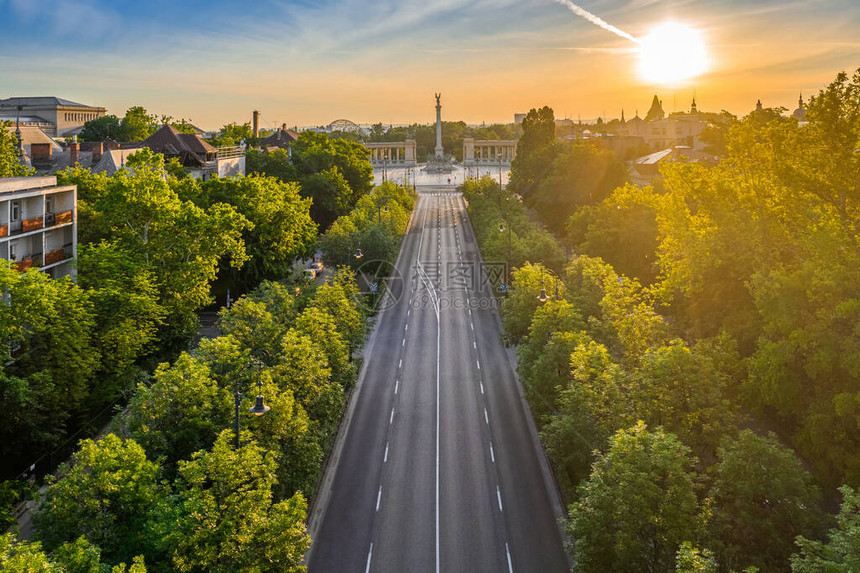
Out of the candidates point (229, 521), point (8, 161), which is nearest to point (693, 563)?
point (229, 521)

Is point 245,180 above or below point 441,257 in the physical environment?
above

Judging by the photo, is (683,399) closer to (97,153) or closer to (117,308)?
(117,308)

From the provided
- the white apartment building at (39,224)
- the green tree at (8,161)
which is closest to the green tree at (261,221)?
the white apartment building at (39,224)

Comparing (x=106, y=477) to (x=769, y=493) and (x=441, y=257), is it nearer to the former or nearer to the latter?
(x=769, y=493)

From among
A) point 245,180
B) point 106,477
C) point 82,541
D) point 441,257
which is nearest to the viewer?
point 82,541

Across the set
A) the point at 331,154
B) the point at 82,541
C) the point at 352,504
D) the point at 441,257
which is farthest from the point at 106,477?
the point at 331,154

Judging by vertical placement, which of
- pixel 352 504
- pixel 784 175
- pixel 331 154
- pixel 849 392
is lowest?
pixel 352 504
